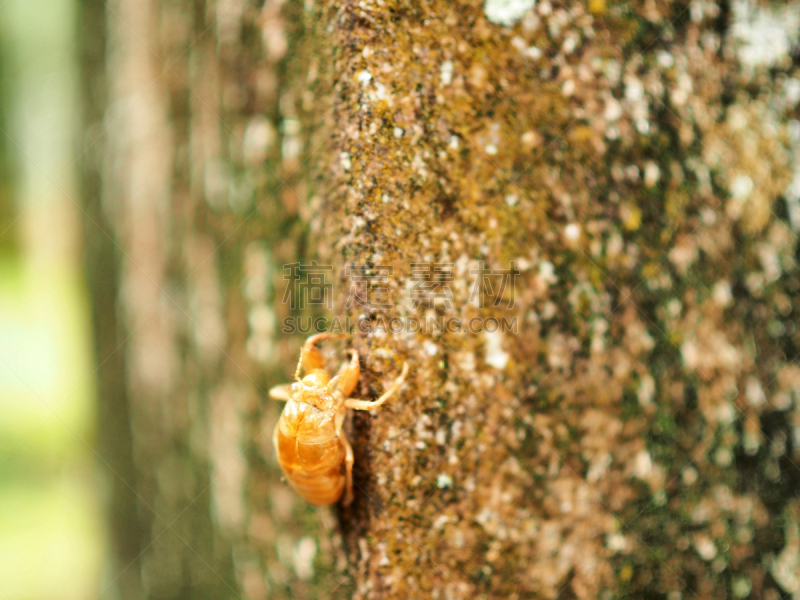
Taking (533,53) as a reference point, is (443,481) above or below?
below

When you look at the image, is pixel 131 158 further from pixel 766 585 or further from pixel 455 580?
pixel 766 585

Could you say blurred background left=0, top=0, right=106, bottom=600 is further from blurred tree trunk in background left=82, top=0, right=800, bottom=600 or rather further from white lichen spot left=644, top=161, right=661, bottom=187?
white lichen spot left=644, top=161, right=661, bottom=187

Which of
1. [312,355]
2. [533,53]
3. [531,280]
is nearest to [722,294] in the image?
[531,280]

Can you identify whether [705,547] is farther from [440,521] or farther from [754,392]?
[440,521]
